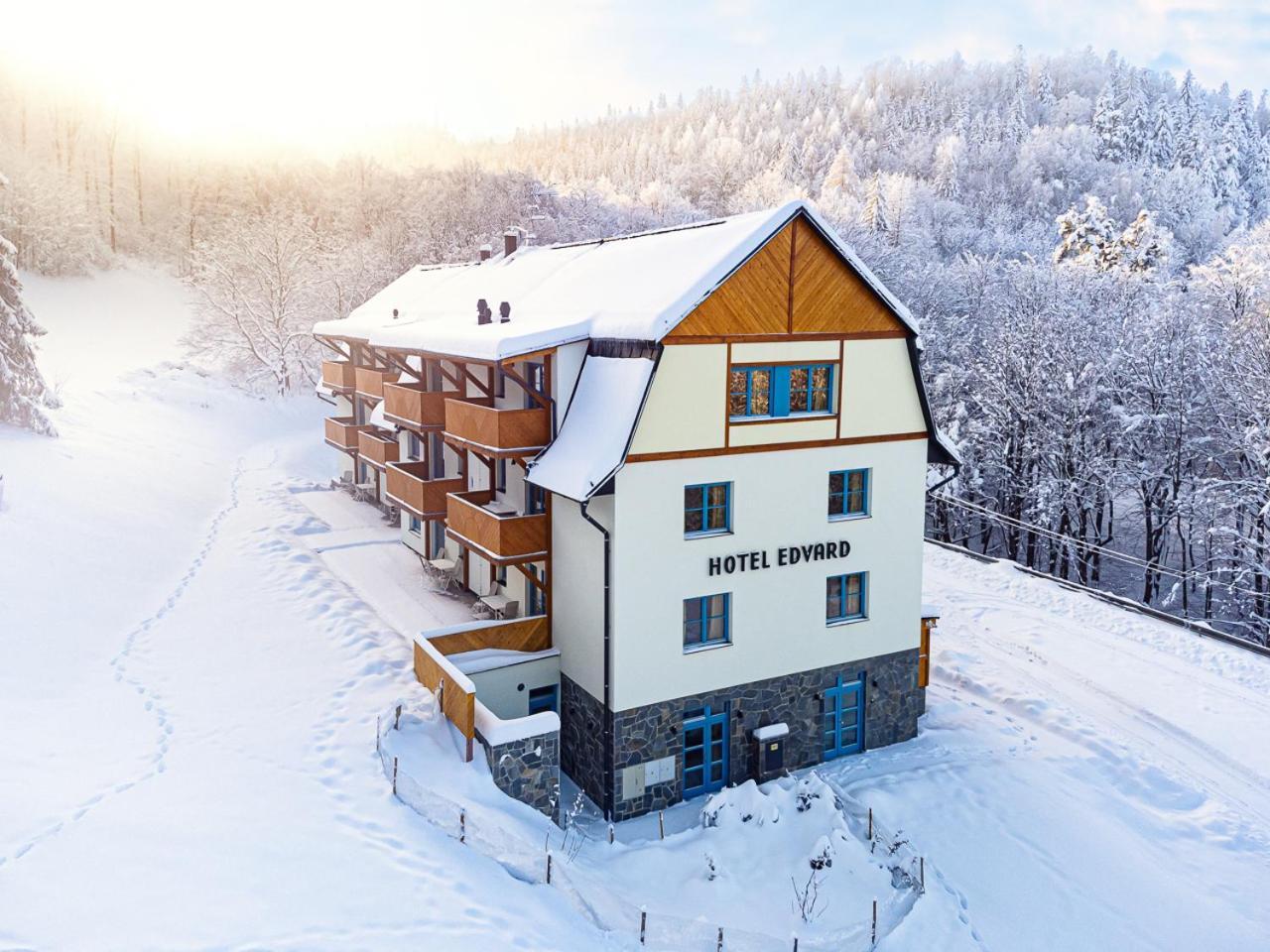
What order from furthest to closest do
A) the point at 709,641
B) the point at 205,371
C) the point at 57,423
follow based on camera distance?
the point at 205,371 → the point at 57,423 → the point at 709,641

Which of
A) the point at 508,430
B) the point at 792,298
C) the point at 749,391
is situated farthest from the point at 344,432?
the point at 792,298

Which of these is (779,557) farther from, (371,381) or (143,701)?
(371,381)

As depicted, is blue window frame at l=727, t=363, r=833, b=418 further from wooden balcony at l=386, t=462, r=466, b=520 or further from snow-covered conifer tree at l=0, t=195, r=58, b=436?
snow-covered conifer tree at l=0, t=195, r=58, b=436

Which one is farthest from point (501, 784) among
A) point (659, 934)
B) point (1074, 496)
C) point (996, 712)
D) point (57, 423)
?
point (1074, 496)

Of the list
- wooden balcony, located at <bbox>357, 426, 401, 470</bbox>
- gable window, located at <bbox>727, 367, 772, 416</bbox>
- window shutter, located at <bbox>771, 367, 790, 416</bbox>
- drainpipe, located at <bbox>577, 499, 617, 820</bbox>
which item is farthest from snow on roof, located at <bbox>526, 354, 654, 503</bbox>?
wooden balcony, located at <bbox>357, 426, 401, 470</bbox>

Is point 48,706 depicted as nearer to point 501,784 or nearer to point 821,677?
point 501,784

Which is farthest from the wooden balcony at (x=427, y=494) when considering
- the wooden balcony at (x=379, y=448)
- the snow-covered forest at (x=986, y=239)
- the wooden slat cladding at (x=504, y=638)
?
the snow-covered forest at (x=986, y=239)
